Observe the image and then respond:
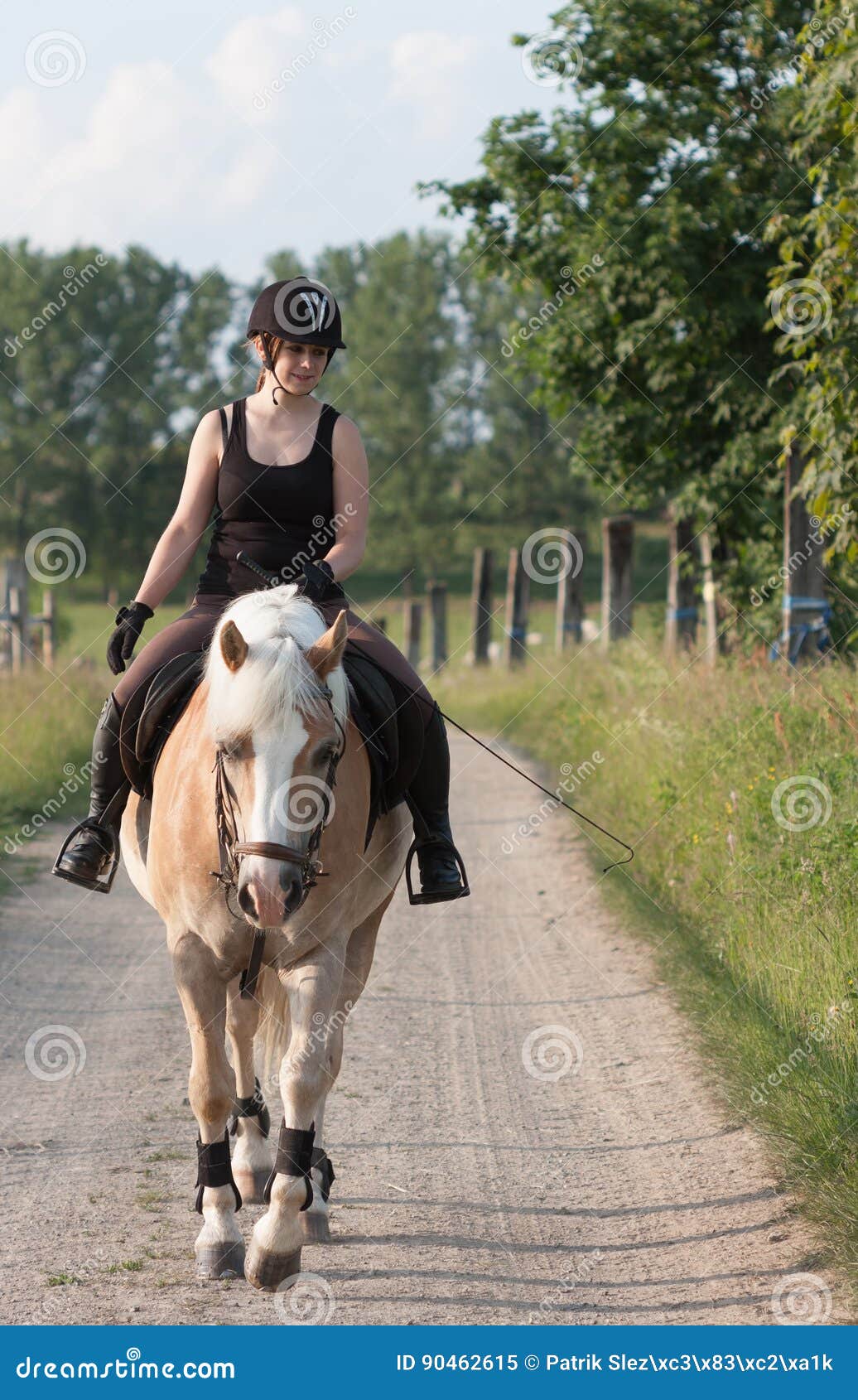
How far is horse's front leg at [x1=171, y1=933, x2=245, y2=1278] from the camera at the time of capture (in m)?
4.29

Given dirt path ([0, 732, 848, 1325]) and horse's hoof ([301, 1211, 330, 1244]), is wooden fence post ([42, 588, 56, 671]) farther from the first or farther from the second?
horse's hoof ([301, 1211, 330, 1244])

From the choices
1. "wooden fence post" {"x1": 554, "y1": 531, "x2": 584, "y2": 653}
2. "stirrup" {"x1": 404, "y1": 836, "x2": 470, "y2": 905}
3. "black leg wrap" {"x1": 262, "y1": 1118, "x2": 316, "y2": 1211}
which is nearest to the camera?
"black leg wrap" {"x1": 262, "y1": 1118, "x2": 316, "y2": 1211}

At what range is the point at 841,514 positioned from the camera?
7.94 meters

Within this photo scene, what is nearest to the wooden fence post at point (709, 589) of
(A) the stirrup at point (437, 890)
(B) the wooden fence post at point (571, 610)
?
(B) the wooden fence post at point (571, 610)

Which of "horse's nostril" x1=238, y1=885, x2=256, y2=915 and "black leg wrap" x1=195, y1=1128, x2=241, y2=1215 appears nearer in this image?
"horse's nostril" x1=238, y1=885, x2=256, y2=915

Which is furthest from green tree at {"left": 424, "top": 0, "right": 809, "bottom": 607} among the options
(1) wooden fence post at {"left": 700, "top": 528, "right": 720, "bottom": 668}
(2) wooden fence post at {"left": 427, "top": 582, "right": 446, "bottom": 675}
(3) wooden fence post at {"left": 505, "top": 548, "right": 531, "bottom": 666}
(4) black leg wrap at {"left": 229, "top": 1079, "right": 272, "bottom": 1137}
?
(2) wooden fence post at {"left": 427, "top": 582, "right": 446, "bottom": 675}

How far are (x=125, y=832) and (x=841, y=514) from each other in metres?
4.64

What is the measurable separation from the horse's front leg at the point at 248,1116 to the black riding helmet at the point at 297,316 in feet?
7.00

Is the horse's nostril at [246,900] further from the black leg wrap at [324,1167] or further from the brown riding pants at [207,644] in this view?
the black leg wrap at [324,1167]

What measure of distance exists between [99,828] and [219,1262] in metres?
1.68

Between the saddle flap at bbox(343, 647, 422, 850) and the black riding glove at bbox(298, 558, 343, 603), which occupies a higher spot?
the black riding glove at bbox(298, 558, 343, 603)

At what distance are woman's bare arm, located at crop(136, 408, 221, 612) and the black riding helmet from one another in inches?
11.1

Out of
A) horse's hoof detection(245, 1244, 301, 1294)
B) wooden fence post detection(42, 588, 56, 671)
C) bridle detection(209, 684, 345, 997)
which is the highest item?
bridle detection(209, 684, 345, 997)

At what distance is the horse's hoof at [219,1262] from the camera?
4.16 m
